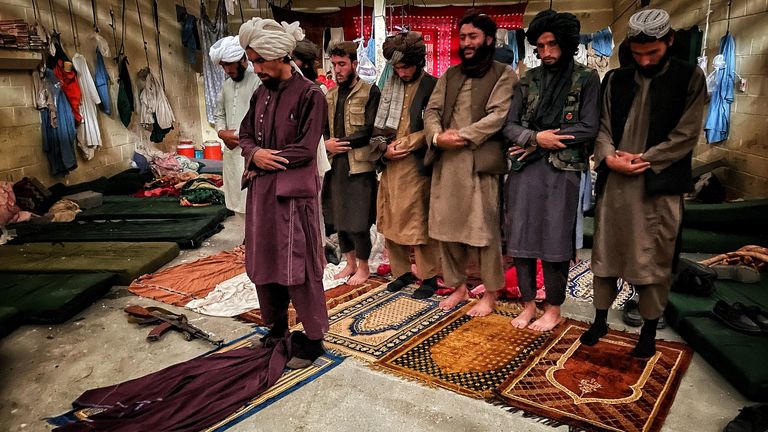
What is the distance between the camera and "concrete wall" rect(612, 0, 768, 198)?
512cm

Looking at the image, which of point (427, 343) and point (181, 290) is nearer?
point (427, 343)

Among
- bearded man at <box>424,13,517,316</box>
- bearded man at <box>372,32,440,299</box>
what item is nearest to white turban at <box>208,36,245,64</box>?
bearded man at <box>372,32,440,299</box>

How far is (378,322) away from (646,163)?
174 centimetres

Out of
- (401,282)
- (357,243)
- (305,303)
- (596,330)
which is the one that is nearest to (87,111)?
(357,243)

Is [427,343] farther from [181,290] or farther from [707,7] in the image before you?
[707,7]

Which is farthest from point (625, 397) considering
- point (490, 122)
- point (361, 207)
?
point (361, 207)

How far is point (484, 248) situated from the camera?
10.6 ft

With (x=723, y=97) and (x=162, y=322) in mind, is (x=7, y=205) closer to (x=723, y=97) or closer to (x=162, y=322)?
(x=162, y=322)

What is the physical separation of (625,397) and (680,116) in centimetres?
133

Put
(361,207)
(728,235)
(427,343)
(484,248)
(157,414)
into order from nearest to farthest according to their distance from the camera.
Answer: (157,414)
(427,343)
(484,248)
(361,207)
(728,235)

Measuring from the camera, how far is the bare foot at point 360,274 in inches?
158

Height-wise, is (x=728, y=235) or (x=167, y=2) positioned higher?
(x=167, y=2)

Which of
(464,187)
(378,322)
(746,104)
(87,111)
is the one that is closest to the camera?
(464,187)

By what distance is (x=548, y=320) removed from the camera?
3.14 meters
